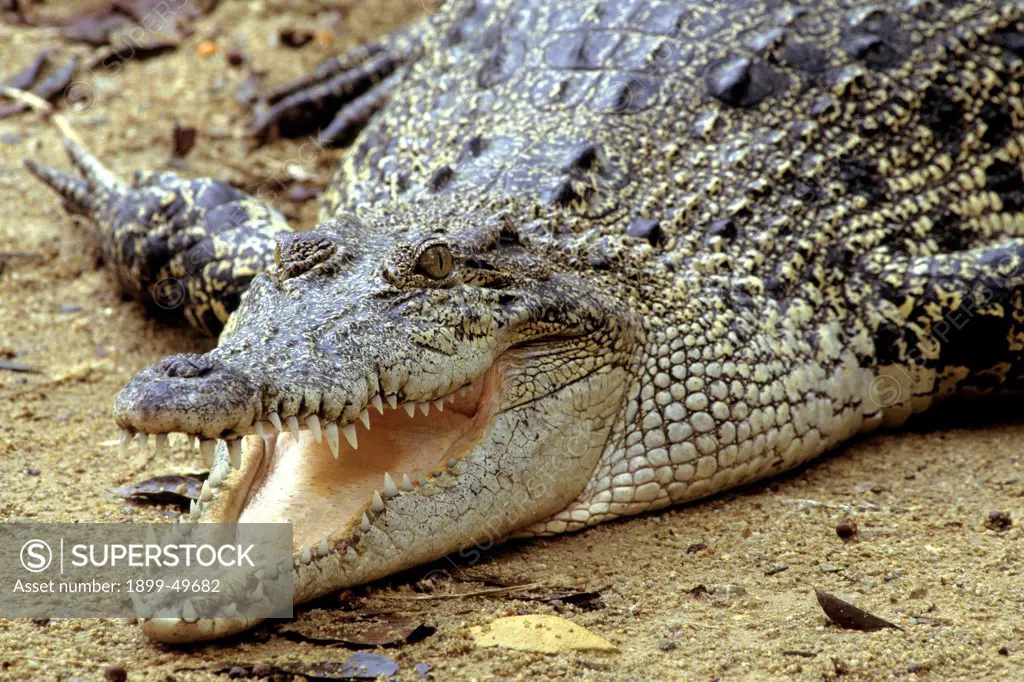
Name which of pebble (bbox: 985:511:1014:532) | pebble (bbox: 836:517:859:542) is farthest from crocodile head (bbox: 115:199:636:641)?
pebble (bbox: 985:511:1014:532)

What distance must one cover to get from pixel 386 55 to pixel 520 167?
313 cm

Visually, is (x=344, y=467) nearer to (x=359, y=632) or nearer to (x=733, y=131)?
(x=359, y=632)

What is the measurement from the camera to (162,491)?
4.02 m

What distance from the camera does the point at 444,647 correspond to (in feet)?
10.5

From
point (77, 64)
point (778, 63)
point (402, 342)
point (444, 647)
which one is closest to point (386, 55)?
point (77, 64)

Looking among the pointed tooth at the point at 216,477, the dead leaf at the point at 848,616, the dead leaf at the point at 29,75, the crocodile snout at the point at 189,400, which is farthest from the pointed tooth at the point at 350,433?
the dead leaf at the point at 29,75

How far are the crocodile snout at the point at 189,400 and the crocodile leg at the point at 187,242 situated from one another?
6.14 ft

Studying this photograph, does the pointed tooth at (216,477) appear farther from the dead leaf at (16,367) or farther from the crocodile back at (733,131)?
the dead leaf at (16,367)

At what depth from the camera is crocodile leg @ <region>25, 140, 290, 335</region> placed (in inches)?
196

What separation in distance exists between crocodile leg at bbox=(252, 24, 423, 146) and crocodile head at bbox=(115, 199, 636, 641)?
3217 millimetres

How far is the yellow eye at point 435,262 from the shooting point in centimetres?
360

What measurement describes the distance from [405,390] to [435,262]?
0.44 meters

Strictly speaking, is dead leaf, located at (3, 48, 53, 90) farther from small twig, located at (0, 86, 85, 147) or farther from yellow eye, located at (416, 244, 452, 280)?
yellow eye, located at (416, 244, 452, 280)

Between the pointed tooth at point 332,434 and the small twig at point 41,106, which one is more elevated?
the small twig at point 41,106
